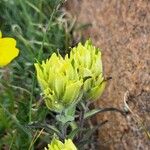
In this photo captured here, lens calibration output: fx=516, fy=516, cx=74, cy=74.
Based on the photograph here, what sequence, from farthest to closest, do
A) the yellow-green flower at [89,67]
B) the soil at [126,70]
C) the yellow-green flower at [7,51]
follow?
the soil at [126,70] < the yellow-green flower at [7,51] < the yellow-green flower at [89,67]

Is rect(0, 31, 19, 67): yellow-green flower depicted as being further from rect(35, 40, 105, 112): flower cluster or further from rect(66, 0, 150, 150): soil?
rect(66, 0, 150, 150): soil

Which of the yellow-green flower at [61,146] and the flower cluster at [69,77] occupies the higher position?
the flower cluster at [69,77]

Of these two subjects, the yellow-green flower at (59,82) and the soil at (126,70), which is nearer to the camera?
the yellow-green flower at (59,82)

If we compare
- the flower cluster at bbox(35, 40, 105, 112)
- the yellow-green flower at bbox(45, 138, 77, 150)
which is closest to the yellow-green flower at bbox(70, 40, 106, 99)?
the flower cluster at bbox(35, 40, 105, 112)

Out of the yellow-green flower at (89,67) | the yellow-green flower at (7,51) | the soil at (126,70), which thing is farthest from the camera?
the soil at (126,70)

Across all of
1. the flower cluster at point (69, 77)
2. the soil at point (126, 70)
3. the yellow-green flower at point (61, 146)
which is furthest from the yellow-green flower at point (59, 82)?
the soil at point (126, 70)

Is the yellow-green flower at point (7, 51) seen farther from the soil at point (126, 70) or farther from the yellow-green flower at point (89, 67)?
the soil at point (126, 70)

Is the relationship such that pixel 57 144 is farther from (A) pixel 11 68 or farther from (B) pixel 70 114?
(A) pixel 11 68

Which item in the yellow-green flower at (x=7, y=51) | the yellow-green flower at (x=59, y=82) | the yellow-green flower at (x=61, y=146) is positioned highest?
the yellow-green flower at (x=7, y=51)
